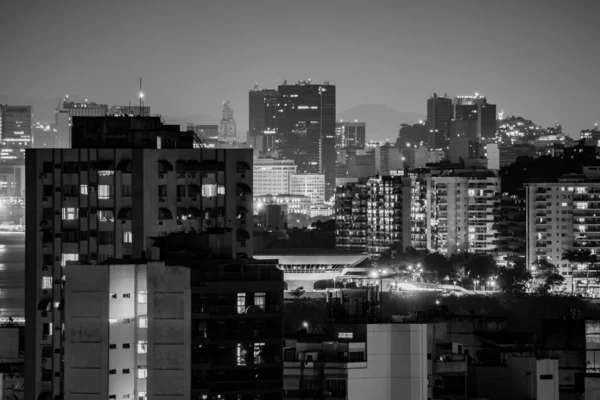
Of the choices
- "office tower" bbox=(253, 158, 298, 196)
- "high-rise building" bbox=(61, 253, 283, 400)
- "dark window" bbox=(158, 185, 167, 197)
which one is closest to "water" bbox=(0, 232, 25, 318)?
"office tower" bbox=(253, 158, 298, 196)

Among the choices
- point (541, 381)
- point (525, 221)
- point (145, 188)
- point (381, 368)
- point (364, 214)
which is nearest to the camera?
point (381, 368)

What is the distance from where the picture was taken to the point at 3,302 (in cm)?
9525

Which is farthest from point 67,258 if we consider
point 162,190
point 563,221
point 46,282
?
point 563,221

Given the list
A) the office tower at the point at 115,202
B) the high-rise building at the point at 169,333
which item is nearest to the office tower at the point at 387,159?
the office tower at the point at 115,202

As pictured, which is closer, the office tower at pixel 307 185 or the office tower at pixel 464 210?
the office tower at pixel 464 210

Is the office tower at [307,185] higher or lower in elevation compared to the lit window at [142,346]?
higher

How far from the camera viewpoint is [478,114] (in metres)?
158

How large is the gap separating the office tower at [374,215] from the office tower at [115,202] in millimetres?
67386

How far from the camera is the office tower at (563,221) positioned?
94.9 metres

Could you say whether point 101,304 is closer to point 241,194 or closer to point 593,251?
point 241,194

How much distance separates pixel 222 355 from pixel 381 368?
3293 mm

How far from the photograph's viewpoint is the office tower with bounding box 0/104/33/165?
18852cm

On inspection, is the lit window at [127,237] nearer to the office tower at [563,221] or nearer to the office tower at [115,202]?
the office tower at [115,202]

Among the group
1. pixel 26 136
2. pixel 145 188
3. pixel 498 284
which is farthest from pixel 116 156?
pixel 26 136
